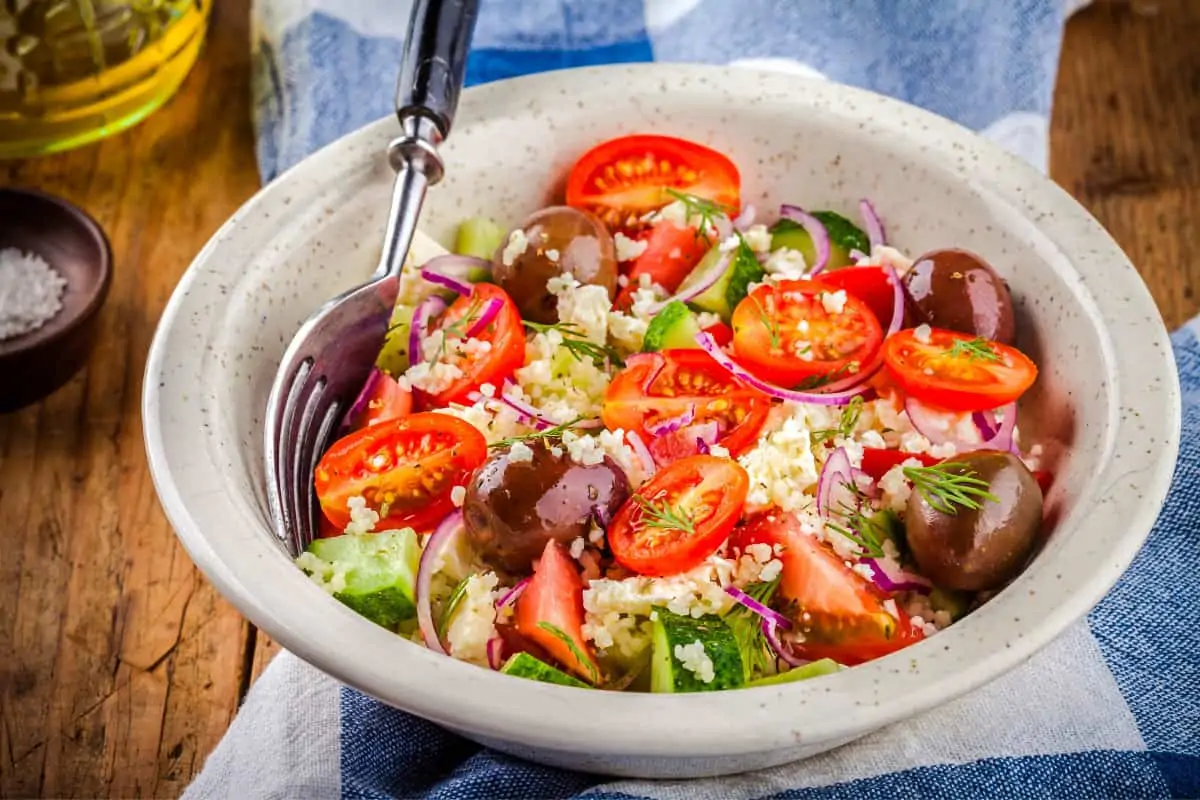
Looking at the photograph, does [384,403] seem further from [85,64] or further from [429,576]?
[85,64]

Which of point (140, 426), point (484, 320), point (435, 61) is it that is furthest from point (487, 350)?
point (140, 426)

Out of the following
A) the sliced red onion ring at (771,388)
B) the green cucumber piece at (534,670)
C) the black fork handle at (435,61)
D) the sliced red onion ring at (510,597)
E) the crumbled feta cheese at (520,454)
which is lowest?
the sliced red onion ring at (510,597)

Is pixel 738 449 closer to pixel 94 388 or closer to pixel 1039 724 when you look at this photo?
pixel 1039 724

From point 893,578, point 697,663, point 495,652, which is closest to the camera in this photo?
point 697,663

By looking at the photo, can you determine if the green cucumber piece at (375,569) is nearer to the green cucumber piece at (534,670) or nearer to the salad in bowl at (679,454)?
the salad in bowl at (679,454)

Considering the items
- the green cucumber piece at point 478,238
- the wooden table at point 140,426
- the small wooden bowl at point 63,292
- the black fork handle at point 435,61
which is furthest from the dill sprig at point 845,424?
the small wooden bowl at point 63,292

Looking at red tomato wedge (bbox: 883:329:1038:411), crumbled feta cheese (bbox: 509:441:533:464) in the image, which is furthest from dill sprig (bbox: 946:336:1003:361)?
crumbled feta cheese (bbox: 509:441:533:464)

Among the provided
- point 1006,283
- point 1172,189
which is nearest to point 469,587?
point 1006,283
